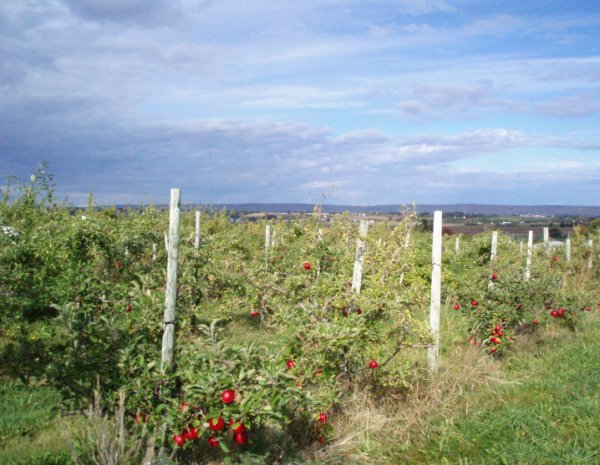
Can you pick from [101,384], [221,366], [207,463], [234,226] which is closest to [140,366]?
[101,384]

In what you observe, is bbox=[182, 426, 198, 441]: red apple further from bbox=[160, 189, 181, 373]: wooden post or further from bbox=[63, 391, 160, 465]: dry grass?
bbox=[160, 189, 181, 373]: wooden post

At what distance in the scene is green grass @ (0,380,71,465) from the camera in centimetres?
377

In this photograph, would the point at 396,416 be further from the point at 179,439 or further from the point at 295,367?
the point at 179,439

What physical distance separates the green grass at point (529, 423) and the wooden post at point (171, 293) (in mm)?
1945

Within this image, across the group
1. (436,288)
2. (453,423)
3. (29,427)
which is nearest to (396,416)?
(453,423)

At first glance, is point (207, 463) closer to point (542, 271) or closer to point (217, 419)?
point (217, 419)

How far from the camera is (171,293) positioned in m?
3.59

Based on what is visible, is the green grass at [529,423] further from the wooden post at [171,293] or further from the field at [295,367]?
the wooden post at [171,293]

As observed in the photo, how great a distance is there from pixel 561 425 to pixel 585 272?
11668 mm

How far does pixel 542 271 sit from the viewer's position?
25.0 feet

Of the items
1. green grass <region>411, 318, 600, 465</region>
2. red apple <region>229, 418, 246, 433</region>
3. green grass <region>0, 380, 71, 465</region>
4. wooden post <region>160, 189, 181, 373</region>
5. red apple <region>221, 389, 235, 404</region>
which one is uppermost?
wooden post <region>160, 189, 181, 373</region>

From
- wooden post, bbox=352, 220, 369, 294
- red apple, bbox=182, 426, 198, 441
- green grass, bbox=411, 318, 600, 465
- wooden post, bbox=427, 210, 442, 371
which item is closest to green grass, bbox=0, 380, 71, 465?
red apple, bbox=182, 426, 198, 441

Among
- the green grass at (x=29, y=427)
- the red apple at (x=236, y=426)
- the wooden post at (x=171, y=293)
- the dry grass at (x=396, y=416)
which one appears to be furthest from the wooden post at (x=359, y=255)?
the green grass at (x=29, y=427)

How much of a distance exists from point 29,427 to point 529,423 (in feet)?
12.9
